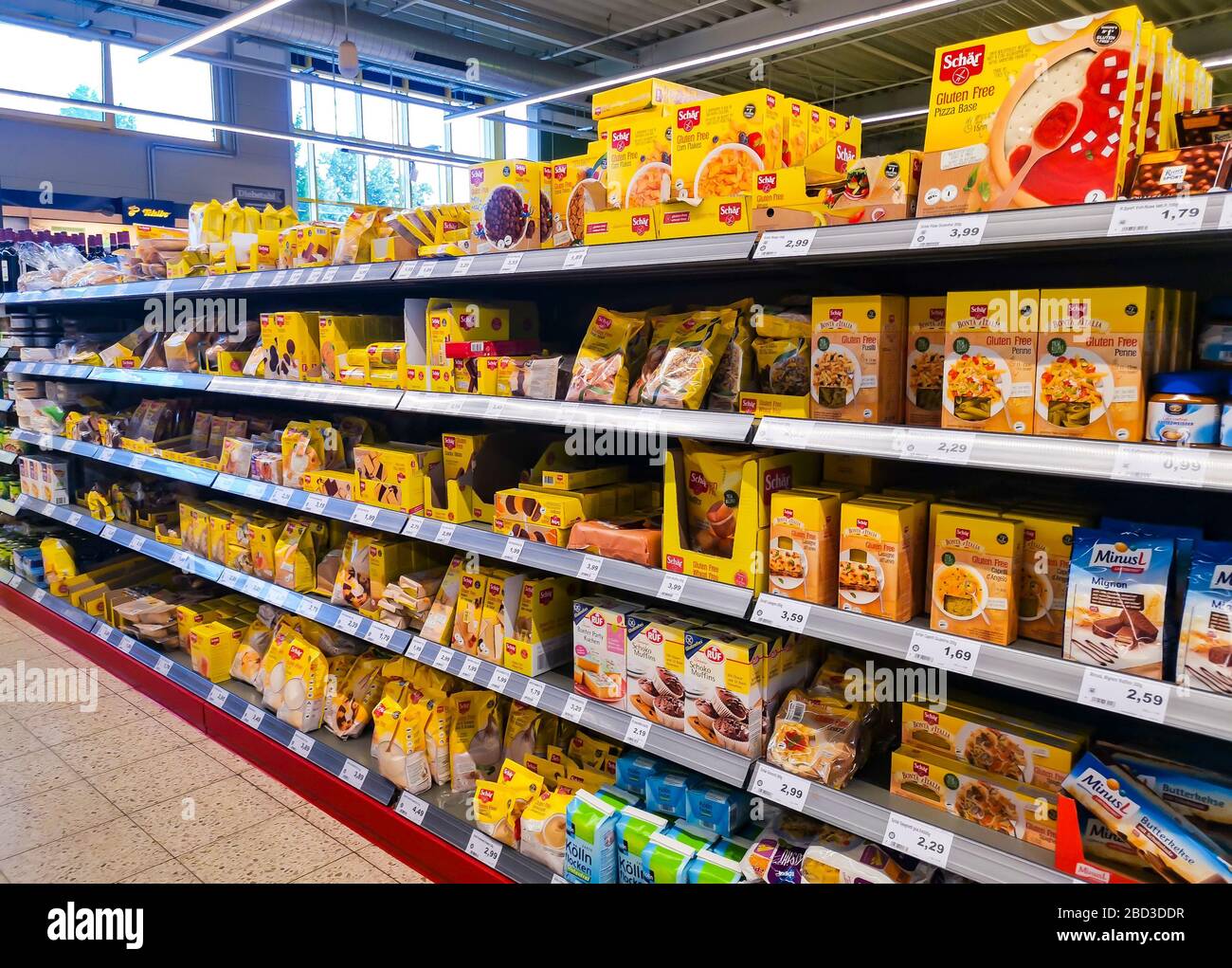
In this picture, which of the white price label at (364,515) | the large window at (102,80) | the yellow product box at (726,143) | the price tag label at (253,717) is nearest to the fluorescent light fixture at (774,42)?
the large window at (102,80)

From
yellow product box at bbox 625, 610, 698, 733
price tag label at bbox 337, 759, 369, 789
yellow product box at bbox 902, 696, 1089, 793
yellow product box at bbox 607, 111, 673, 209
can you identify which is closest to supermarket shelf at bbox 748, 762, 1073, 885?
yellow product box at bbox 902, 696, 1089, 793

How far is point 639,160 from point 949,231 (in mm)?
788

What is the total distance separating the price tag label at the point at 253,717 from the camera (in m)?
3.11

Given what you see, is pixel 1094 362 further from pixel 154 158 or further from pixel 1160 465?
pixel 154 158

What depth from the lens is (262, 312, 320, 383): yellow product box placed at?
3.06 metres

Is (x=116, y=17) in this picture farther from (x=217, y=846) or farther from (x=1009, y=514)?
(x=1009, y=514)

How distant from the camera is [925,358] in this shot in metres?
1.72

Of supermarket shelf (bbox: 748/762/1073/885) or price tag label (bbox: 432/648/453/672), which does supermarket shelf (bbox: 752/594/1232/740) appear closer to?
supermarket shelf (bbox: 748/762/1073/885)

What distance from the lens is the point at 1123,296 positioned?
4.52ft

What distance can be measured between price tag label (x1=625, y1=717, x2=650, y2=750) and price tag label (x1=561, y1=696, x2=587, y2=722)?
0.15 metres

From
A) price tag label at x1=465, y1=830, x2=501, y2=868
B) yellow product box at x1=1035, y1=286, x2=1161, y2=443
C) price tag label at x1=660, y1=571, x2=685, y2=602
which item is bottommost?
price tag label at x1=465, y1=830, x2=501, y2=868

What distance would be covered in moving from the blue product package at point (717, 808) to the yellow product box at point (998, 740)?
468mm

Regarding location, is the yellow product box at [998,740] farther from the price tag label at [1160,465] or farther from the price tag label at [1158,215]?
the price tag label at [1158,215]
